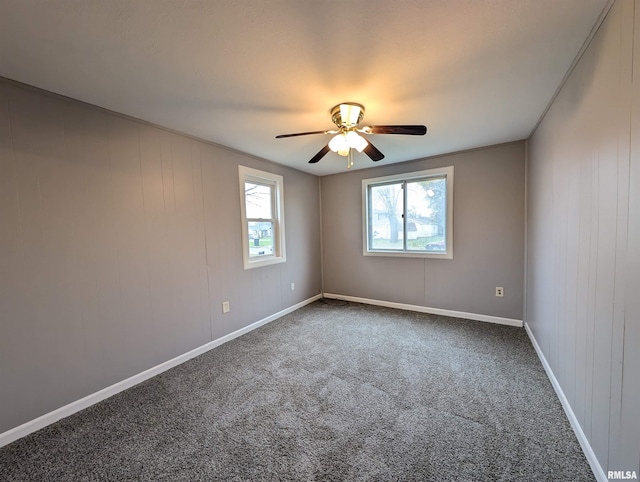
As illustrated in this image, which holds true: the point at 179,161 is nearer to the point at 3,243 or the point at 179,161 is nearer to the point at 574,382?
the point at 3,243

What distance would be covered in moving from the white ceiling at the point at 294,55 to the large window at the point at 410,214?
55.4 inches

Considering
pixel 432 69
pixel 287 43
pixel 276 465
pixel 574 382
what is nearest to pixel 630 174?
pixel 432 69

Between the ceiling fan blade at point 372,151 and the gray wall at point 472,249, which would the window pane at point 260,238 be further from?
the ceiling fan blade at point 372,151

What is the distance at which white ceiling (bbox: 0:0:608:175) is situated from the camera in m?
1.24

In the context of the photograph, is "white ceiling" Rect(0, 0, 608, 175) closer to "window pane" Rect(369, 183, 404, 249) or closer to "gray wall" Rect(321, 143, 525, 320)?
"gray wall" Rect(321, 143, 525, 320)

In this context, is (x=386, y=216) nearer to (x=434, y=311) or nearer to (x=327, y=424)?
(x=434, y=311)

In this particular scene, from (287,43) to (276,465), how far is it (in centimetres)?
234

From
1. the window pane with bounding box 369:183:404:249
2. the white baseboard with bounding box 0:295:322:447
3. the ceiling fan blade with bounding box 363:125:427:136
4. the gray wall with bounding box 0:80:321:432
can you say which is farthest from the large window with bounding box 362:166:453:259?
the white baseboard with bounding box 0:295:322:447

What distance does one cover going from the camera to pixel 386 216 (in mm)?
4242

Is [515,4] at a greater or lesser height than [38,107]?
greater

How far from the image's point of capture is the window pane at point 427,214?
3.75 meters

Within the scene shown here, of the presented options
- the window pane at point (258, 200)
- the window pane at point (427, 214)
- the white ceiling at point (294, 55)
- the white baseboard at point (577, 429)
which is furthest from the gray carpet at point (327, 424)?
the white ceiling at point (294, 55)

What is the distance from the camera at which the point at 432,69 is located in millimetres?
1702

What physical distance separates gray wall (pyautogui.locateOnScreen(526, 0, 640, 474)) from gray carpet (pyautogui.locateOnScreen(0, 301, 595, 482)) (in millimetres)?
372
